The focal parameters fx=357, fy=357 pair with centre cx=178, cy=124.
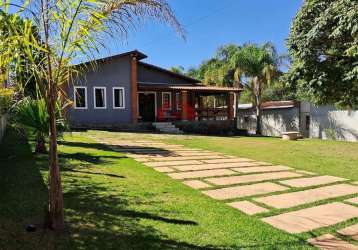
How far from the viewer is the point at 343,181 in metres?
6.88

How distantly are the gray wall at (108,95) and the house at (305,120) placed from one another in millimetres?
9713

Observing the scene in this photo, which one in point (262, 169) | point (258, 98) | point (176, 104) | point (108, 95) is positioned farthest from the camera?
point (176, 104)

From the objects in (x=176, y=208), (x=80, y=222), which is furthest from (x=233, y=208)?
(x=80, y=222)

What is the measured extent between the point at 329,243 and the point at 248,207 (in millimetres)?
1396

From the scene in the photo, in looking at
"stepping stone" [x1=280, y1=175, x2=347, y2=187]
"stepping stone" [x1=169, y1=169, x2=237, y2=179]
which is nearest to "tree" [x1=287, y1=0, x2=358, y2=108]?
"stepping stone" [x1=280, y1=175, x2=347, y2=187]

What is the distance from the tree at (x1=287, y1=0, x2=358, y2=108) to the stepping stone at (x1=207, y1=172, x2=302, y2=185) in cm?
531

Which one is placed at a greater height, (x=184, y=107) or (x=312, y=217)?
(x=184, y=107)

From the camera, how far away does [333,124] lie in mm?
20016

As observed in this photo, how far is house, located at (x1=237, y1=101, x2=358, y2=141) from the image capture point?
761 inches

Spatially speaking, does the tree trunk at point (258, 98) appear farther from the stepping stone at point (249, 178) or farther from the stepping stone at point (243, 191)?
the stepping stone at point (243, 191)

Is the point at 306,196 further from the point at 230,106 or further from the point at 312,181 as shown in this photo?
the point at 230,106

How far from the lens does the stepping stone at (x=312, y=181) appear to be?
21.5 ft

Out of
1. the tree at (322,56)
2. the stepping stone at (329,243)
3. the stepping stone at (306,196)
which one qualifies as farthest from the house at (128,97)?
the stepping stone at (329,243)

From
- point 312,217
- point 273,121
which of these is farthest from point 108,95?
point 312,217
